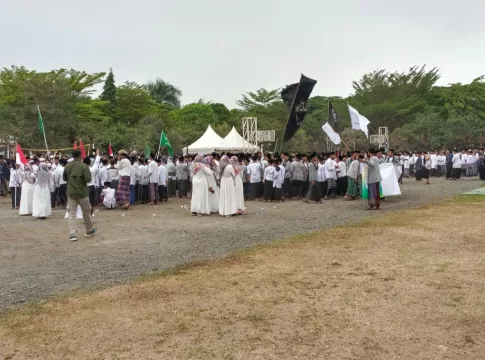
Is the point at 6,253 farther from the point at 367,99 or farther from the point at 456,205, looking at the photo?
the point at 367,99

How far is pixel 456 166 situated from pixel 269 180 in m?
15.0

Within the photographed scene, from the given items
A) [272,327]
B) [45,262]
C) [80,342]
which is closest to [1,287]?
[45,262]

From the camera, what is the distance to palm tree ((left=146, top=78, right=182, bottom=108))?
59.3 m

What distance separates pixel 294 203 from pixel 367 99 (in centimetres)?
4188

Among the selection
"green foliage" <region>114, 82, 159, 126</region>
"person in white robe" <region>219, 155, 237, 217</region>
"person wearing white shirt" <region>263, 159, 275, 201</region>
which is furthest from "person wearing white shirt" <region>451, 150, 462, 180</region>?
"green foliage" <region>114, 82, 159, 126</region>

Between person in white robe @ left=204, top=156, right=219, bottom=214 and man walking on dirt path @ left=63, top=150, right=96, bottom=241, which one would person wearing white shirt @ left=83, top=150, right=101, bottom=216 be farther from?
man walking on dirt path @ left=63, top=150, right=96, bottom=241

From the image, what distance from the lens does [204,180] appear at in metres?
14.1

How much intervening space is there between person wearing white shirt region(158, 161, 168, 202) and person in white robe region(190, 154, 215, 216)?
4217 millimetres

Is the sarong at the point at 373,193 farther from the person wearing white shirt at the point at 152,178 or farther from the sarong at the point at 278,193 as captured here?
the person wearing white shirt at the point at 152,178

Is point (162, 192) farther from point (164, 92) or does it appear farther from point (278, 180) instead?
point (164, 92)

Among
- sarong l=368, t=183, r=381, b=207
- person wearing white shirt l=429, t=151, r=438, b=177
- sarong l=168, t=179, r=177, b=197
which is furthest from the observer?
person wearing white shirt l=429, t=151, r=438, b=177

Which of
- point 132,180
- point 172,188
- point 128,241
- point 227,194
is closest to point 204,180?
point 227,194

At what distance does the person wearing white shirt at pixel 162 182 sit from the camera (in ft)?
59.3

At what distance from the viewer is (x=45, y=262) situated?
26.6 feet
